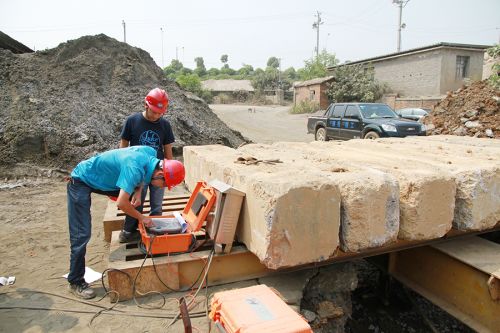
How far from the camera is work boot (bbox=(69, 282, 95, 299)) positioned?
3.26 metres

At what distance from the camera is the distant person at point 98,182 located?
3166mm

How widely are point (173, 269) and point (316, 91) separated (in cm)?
2842

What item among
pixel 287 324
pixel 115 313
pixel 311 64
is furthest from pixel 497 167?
pixel 311 64

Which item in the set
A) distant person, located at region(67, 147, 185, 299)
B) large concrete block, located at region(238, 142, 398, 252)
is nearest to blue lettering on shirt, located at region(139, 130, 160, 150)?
distant person, located at region(67, 147, 185, 299)

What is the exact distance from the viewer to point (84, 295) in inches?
129

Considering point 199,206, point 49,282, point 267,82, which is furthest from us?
point 267,82

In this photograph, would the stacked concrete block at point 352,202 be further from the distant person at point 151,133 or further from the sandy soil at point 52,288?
the distant person at point 151,133

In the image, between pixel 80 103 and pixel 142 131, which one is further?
pixel 80 103

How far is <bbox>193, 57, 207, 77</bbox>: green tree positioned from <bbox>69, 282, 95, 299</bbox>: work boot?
89700mm

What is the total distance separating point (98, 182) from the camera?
3344 millimetres

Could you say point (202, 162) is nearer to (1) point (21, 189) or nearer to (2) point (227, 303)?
(2) point (227, 303)

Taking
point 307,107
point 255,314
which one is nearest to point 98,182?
point 255,314

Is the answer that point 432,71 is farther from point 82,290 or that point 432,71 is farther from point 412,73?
point 82,290

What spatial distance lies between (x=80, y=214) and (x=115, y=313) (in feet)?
3.08
